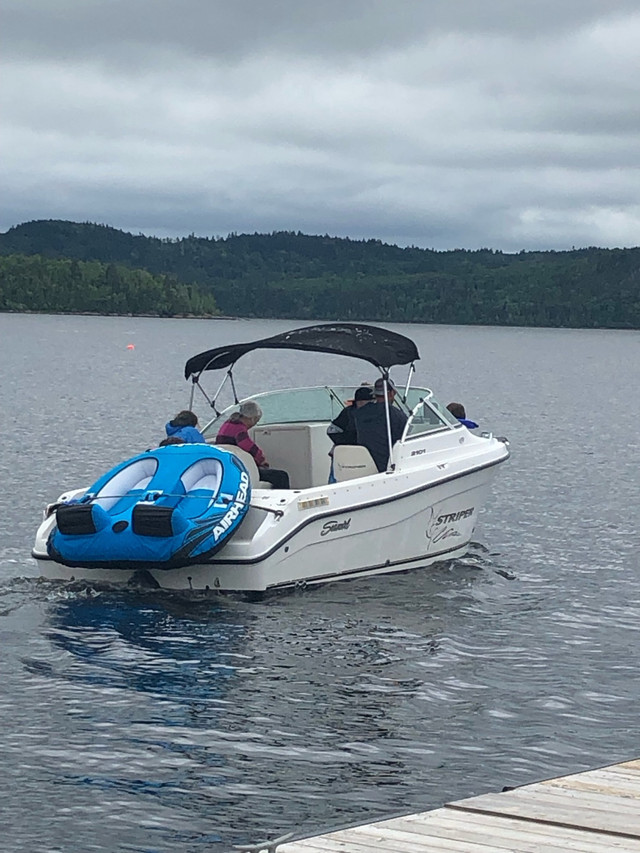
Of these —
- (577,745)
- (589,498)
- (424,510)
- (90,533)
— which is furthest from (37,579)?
(589,498)

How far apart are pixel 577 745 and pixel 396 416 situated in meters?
6.02

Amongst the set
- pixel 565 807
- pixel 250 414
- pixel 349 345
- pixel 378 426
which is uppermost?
pixel 349 345

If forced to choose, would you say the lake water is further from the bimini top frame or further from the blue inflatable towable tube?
the bimini top frame

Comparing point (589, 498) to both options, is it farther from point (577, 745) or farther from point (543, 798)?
point (543, 798)

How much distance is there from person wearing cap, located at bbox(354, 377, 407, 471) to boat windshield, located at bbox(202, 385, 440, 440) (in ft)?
2.11

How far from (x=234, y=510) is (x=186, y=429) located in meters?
2.32

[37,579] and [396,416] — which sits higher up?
[396,416]

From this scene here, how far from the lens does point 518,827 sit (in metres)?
6.20

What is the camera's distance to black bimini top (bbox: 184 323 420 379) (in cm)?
1405

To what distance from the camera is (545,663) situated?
11273mm

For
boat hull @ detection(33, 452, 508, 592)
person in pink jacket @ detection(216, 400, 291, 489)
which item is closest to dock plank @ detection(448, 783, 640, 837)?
boat hull @ detection(33, 452, 508, 592)

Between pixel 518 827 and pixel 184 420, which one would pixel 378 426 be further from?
pixel 518 827

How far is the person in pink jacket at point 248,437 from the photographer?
14156 mm

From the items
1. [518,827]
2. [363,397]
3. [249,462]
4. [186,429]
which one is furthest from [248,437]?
[518,827]
